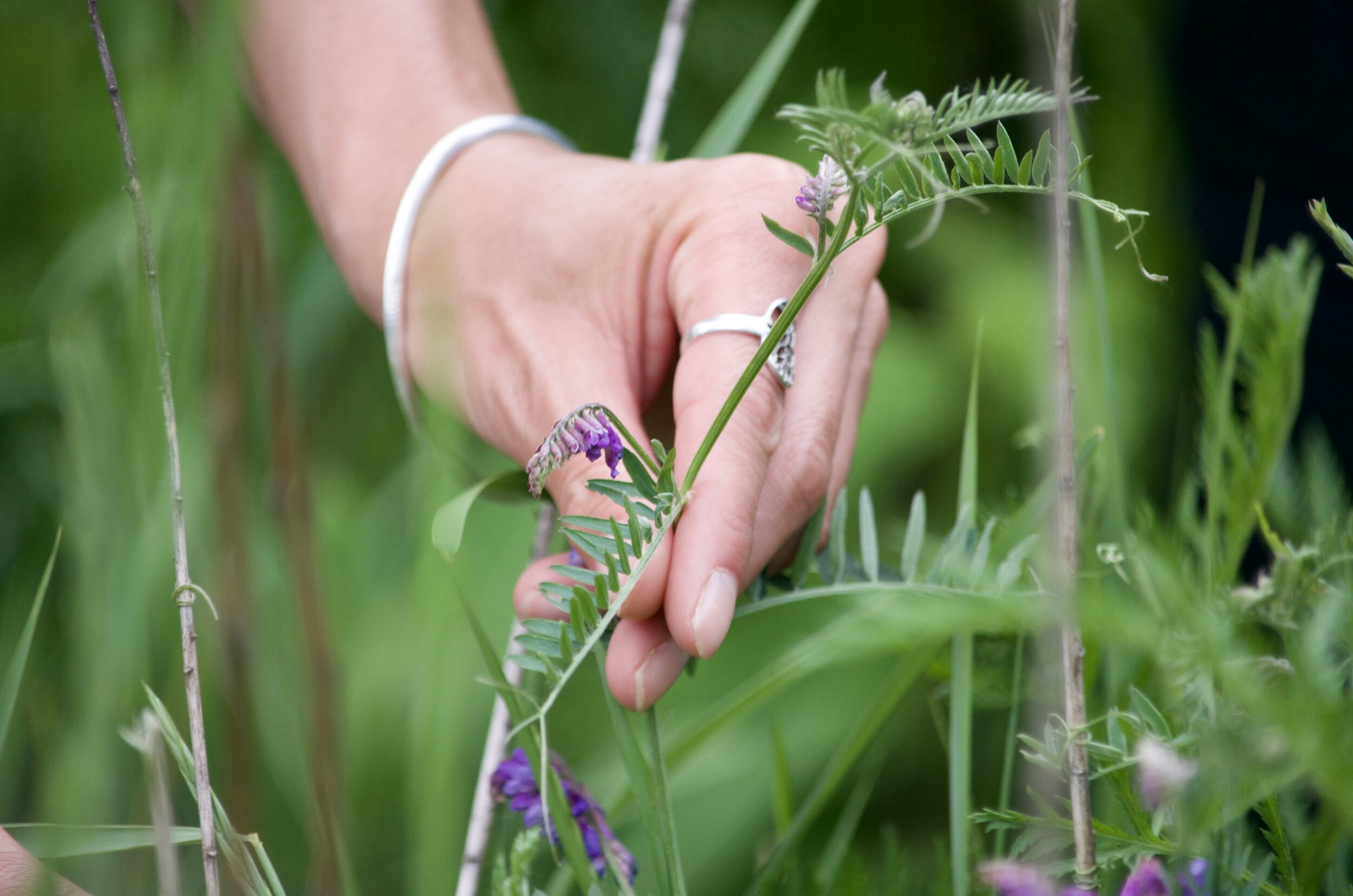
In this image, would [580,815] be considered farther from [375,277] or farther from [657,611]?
[375,277]

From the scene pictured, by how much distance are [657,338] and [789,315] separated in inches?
13.0

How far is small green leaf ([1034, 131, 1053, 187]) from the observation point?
0.32 m

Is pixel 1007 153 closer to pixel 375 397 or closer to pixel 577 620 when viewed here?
pixel 577 620

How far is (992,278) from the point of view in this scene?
150 centimetres

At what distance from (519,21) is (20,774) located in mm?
1285

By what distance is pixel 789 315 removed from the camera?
0.32 metres

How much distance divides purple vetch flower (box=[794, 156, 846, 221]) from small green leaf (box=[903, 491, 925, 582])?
162 mm

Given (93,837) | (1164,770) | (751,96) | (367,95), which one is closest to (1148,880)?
(1164,770)

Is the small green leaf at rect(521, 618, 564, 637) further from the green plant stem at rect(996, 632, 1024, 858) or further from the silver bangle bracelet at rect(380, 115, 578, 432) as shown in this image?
the silver bangle bracelet at rect(380, 115, 578, 432)

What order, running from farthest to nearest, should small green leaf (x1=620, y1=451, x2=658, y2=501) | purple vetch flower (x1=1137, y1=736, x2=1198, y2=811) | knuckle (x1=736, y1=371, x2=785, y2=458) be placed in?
A: knuckle (x1=736, y1=371, x2=785, y2=458), small green leaf (x1=620, y1=451, x2=658, y2=501), purple vetch flower (x1=1137, y1=736, x2=1198, y2=811)

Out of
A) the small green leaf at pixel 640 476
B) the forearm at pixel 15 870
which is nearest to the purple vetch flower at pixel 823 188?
the small green leaf at pixel 640 476

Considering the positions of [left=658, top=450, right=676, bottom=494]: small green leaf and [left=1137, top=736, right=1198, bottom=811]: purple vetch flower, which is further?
[left=658, top=450, right=676, bottom=494]: small green leaf

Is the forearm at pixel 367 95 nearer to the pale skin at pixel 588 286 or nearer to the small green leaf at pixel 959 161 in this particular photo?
the pale skin at pixel 588 286

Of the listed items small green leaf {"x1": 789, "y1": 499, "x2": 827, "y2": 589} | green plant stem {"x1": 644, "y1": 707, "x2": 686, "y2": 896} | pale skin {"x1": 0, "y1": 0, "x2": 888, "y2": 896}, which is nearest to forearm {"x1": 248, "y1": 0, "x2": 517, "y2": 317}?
pale skin {"x1": 0, "y1": 0, "x2": 888, "y2": 896}
